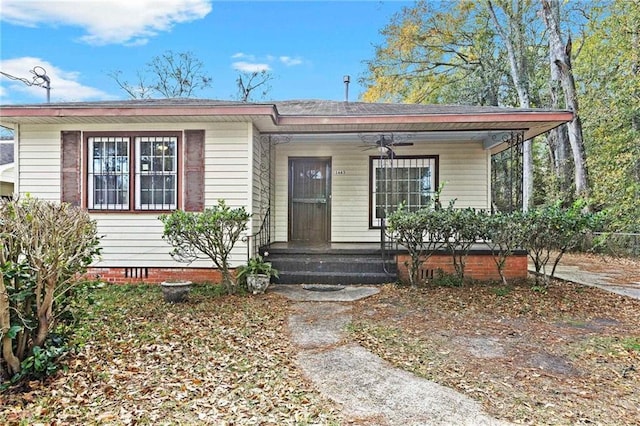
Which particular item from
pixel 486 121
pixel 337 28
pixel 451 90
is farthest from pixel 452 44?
pixel 486 121

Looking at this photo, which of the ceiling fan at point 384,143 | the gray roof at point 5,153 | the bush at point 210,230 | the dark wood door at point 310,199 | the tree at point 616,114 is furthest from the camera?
the gray roof at point 5,153

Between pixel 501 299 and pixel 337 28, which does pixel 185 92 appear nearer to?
pixel 337 28

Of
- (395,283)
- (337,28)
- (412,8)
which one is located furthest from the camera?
(412,8)

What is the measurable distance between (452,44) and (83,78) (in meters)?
19.5

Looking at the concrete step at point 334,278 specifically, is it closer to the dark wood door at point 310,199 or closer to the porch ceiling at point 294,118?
the dark wood door at point 310,199

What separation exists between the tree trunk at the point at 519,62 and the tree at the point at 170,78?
49.7 ft

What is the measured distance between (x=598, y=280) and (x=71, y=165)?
9.88m

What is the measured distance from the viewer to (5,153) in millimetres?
14836

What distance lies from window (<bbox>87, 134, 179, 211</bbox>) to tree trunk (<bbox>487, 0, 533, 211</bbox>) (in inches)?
510

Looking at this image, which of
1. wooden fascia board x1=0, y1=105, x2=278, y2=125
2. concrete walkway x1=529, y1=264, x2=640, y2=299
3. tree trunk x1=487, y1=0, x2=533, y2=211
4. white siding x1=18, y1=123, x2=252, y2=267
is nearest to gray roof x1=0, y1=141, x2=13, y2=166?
white siding x1=18, y1=123, x2=252, y2=267

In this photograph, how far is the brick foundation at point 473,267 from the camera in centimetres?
671

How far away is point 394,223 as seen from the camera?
245 inches

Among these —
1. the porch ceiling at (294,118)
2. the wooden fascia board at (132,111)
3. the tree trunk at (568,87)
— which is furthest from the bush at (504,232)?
the tree trunk at (568,87)

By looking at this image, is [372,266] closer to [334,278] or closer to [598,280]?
[334,278]
